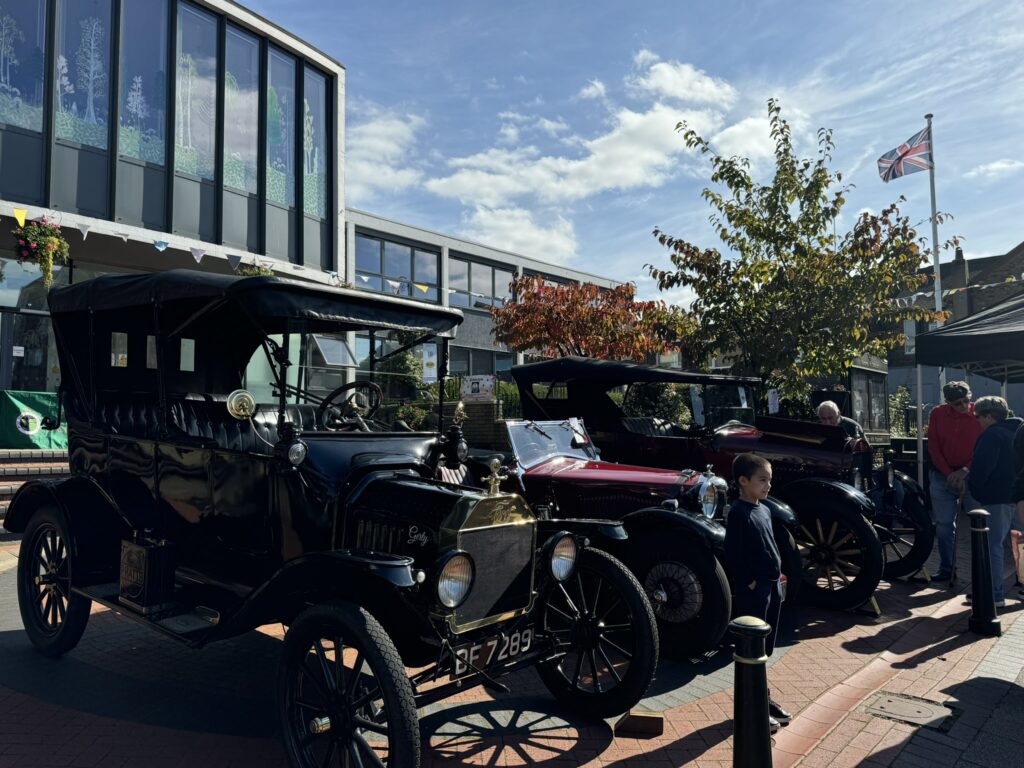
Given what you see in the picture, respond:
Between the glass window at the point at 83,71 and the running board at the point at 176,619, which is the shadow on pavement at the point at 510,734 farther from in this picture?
the glass window at the point at 83,71

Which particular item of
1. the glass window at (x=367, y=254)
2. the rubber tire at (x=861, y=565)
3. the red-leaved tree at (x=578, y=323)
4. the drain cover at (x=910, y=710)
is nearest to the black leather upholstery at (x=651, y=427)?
the rubber tire at (x=861, y=565)

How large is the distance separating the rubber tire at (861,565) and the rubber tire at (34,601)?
5301 millimetres

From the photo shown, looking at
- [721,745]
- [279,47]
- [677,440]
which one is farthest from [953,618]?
[279,47]

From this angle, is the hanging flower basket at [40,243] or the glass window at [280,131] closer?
the hanging flower basket at [40,243]

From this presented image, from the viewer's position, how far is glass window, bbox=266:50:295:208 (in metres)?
16.0

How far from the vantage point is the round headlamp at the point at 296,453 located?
3.55 m

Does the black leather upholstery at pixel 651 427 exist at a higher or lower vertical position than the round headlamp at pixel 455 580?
higher

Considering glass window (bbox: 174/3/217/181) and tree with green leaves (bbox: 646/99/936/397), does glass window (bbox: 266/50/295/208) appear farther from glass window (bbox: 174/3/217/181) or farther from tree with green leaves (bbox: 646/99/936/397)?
tree with green leaves (bbox: 646/99/936/397)

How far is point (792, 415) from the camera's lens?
11984 mm

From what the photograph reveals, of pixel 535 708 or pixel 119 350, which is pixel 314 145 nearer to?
pixel 119 350

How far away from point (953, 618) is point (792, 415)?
6373 millimetres

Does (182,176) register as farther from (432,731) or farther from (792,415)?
(432,731)

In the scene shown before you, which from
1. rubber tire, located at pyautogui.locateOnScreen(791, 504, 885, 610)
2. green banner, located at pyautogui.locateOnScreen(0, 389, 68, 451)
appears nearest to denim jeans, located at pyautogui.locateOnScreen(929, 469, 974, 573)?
rubber tire, located at pyautogui.locateOnScreen(791, 504, 885, 610)

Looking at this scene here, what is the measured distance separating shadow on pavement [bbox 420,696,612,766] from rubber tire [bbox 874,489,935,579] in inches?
175
